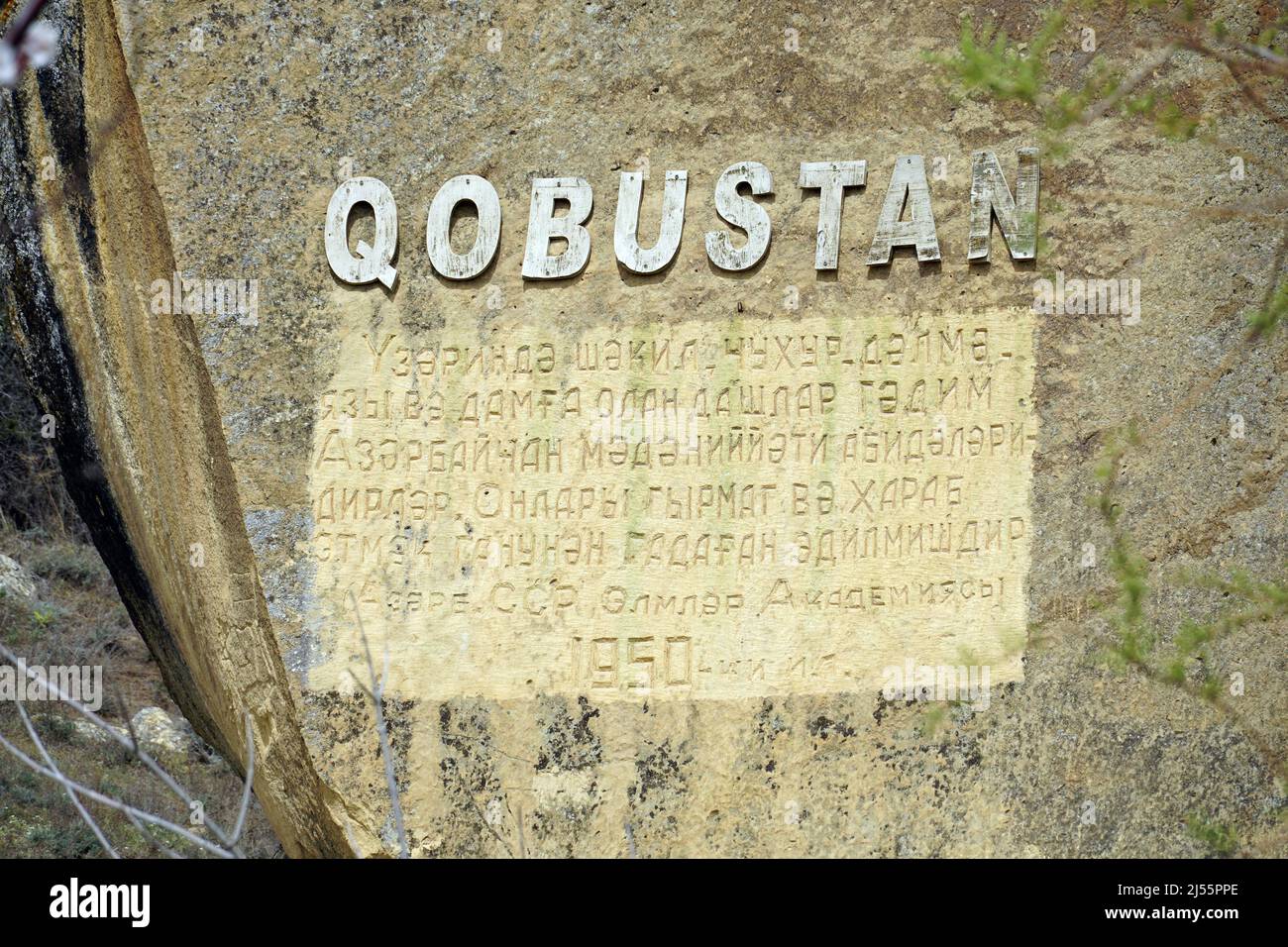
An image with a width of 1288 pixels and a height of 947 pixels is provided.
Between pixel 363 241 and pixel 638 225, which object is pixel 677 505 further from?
pixel 363 241

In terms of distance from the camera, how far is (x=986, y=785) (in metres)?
4.25

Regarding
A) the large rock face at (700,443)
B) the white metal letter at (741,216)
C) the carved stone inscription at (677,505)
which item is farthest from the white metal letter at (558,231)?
the white metal letter at (741,216)

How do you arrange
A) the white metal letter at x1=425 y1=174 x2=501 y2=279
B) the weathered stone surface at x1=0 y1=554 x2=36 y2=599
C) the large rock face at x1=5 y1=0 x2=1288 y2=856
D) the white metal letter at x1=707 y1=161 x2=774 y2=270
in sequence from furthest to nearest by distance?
the weathered stone surface at x1=0 y1=554 x2=36 y2=599
the white metal letter at x1=425 y1=174 x2=501 y2=279
the white metal letter at x1=707 y1=161 x2=774 y2=270
the large rock face at x1=5 y1=0 x2=1288 y2=856

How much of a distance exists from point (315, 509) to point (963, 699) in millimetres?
2180

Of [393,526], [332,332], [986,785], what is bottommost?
[986,785]

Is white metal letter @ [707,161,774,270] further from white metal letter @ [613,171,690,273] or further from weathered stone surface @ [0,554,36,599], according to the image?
weathered stone surface @ [0,554,36,599]

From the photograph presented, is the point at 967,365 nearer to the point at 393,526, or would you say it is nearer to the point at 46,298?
the point at 393,526

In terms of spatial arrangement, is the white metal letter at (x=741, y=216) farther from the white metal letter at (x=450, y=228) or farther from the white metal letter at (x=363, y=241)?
the white metal letter at (x=363, y=241)

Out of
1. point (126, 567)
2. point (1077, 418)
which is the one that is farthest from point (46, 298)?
point (1077, 418)

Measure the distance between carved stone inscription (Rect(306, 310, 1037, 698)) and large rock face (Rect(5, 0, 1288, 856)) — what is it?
1 centimetres

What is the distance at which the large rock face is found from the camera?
4270mm

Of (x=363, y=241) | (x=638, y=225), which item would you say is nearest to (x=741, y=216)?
(x=638, y=225)

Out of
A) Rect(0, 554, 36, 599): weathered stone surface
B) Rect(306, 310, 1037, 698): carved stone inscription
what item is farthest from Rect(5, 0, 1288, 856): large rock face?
Rect(0, 554, 36, 599): weathered stone surface

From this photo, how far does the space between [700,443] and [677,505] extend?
0.22 m
